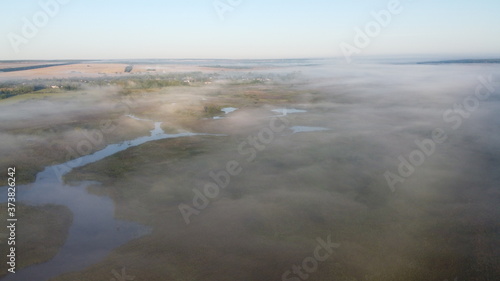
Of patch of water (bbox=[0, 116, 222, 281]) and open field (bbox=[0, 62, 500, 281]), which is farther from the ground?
open field (bbox=[0, 62, 500, 281])

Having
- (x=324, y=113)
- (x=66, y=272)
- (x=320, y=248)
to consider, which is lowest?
(x=66, y=272)

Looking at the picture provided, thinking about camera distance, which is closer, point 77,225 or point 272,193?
point 77,225

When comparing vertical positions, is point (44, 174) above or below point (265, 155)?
below

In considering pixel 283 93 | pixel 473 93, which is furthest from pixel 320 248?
pixel 473 93

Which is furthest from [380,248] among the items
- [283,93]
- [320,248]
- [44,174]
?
[283,93]

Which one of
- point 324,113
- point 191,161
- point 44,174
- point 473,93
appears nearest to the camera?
point 44,174

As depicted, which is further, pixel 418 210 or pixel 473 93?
pixel 473 93

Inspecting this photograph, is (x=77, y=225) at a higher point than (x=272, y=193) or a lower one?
lower

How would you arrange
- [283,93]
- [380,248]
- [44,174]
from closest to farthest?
[380,248] < [44,174] < [283,93]

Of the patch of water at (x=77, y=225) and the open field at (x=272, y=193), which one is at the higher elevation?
the open field at (x=272, y=193)

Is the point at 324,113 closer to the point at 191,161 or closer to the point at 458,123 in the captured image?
the point at 458,123
